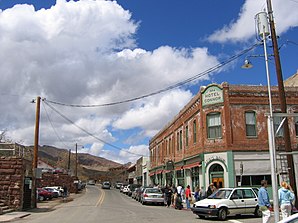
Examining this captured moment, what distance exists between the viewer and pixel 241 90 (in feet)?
93.0

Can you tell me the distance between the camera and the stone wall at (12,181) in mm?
23703

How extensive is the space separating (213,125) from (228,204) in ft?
38.7

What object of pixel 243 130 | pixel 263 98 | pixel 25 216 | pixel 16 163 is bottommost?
pixel 25 216

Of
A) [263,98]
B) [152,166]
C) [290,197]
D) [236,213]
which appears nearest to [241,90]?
[263,98]

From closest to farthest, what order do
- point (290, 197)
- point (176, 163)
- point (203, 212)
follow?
point (290, 197)
point (203, 212)
point (176, 163)

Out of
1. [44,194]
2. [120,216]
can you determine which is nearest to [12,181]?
[120,216]

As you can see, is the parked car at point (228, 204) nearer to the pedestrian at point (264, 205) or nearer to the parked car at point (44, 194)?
the pedestrian at point (264, 205)

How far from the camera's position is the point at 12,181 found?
23.9 m

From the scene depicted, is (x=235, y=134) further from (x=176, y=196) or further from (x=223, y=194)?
(x=223, y=194)

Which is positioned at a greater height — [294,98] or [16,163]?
[294,98]

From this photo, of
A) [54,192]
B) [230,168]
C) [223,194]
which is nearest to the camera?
[223,194]

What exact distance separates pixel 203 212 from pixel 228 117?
11.7m

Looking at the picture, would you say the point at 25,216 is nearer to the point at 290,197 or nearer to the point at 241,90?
the point at 290,197

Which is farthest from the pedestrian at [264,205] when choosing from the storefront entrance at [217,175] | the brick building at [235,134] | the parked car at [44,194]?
the parked car at [44,194]
